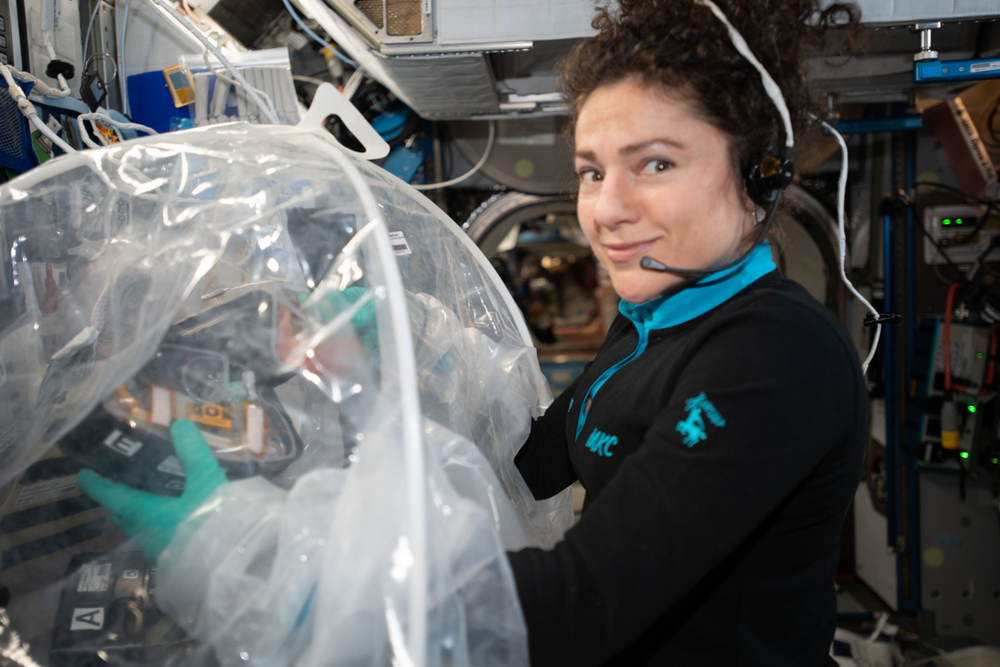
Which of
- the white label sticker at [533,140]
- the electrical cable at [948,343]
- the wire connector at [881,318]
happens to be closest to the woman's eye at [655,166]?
the wire connector at [881,318]

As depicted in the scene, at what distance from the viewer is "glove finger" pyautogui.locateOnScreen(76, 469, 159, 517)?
2.33 ft

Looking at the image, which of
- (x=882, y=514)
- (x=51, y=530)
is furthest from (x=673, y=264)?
(x=882, y=514)

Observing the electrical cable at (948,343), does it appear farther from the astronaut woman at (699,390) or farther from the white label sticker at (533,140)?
the astronaut woman at (699,390)

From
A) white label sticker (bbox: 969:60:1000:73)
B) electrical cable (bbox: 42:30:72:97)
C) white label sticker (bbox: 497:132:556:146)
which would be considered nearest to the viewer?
electrical cable (bbox: 42:30:72:97)

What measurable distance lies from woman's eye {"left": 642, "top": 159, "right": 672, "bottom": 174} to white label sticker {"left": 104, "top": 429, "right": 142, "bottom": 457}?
2.50 ft

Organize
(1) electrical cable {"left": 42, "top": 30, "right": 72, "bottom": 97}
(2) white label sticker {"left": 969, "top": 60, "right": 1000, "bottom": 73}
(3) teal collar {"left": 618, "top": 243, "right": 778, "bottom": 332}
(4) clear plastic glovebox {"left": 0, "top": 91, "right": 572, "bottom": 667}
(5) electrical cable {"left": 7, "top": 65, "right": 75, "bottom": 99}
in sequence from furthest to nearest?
(2) white label sticker {"left": 969, "top": 60, "right": 1000, "bottom": 73}, (1) electrical cable {"left": 42, "top": 30, "right": 72, "bottom": 97}, (5) electrical cable {"left": 7, "top": 65, "right": 75, "bottom": 99}, (3) teal collar {"left": 618, "top": 243, "right": 778, "bottom": 332}, (4) clear plastic glovebox {"left": 0, "top": 91, "right": 572, "bottom": 667}

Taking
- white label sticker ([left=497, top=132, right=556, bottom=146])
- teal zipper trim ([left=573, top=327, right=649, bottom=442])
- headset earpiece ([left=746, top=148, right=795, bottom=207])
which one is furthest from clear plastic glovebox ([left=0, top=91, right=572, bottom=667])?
white label sticker ([left=497, top=132, right=556, bottom=146])

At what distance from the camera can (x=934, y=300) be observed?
9.39ft

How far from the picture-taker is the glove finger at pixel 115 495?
2.33 feet

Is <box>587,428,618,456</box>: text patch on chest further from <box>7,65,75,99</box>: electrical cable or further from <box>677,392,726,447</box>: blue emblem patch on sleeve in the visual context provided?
<box>7,65,75,99</box>: electrical cable

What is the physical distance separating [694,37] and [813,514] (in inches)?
25.8

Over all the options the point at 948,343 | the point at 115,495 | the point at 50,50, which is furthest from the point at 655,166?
the point at 948,343

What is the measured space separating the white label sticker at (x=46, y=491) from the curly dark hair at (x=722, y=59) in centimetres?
100

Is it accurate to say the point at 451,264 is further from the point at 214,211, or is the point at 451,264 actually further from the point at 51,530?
the point at 51,530
